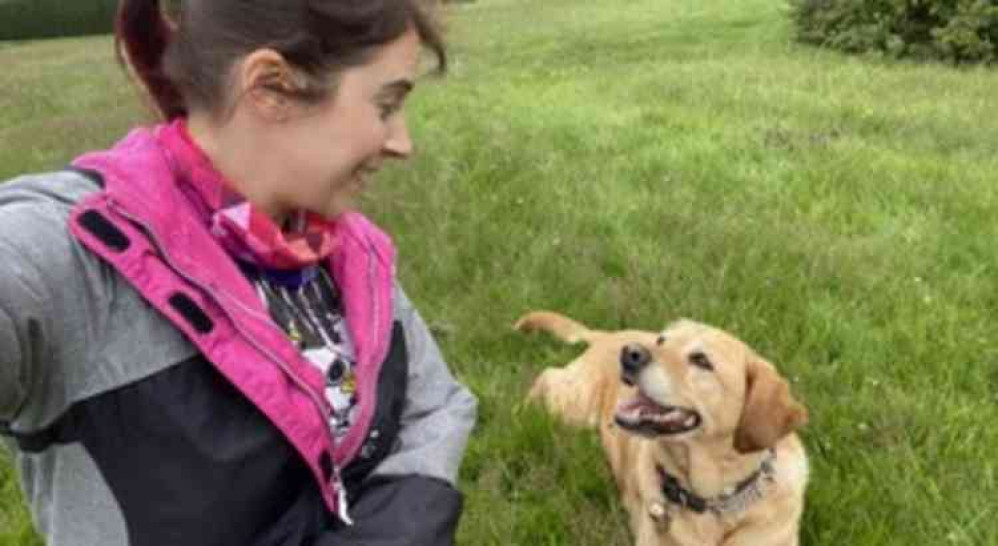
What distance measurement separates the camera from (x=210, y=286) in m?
1.59

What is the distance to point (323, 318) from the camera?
1897 mm

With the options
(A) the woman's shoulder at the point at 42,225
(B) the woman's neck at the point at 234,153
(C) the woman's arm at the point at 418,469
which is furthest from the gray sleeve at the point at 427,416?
(A) the woman's shoulder at the point at 42,225

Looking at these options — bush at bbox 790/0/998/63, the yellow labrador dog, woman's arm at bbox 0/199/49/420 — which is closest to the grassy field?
the yellow labrador dog

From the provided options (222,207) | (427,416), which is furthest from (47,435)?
(427,416)

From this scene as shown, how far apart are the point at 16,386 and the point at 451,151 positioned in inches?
227

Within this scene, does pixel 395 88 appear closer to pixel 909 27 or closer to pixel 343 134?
pixel 343 134

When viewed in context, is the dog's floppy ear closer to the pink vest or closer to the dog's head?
the dog's head

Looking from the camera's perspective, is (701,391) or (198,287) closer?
(198,287)

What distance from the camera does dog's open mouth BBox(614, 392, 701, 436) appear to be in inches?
128

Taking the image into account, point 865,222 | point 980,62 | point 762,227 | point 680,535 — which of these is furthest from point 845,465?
point 980,62

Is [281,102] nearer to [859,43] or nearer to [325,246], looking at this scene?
[325,246]

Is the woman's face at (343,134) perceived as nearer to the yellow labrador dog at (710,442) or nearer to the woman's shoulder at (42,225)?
the woman's shoulder at (42,225)

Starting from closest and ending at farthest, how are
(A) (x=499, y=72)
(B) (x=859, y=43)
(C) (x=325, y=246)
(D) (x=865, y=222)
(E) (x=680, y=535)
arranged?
(C) (x=325, y=246) → (E) (x=680, y=535) → (D) (x=865, y=222) → (B) (x=859, y=43) → (A) (x=499, y=72)

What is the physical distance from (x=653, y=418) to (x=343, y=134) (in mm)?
1885
